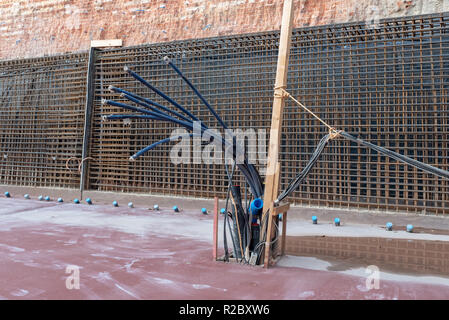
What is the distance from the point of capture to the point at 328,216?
200 inches

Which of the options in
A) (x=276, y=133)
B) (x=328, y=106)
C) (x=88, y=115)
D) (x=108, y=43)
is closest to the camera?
(x=276, y=133)

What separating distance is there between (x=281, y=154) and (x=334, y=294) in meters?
3.78

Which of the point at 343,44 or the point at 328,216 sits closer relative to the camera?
the point at 328,216

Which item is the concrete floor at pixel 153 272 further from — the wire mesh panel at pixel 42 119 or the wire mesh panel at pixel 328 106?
the wire mesh panel at pixel 42 119

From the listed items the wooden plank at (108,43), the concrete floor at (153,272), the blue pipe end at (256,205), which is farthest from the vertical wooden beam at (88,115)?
the blue pipe end at (256,205)

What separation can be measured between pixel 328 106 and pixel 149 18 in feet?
15.9

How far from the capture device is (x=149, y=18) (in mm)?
8094

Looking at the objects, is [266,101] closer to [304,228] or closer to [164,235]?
[304,228]

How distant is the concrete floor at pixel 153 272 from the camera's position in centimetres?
210

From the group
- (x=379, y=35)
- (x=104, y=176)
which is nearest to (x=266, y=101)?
(x=379, y=35)

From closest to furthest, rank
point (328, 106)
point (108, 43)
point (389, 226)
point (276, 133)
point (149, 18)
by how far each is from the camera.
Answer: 1. point (276, 133)
2. point (389, 226)
3. point (328, 106)
4. point (108, 43)
5. point (149, 18)

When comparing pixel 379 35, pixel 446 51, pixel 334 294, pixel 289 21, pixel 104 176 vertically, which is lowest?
pixel 334 294

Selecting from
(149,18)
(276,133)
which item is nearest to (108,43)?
(149,18)

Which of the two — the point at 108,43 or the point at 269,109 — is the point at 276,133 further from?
the point at 108,43
